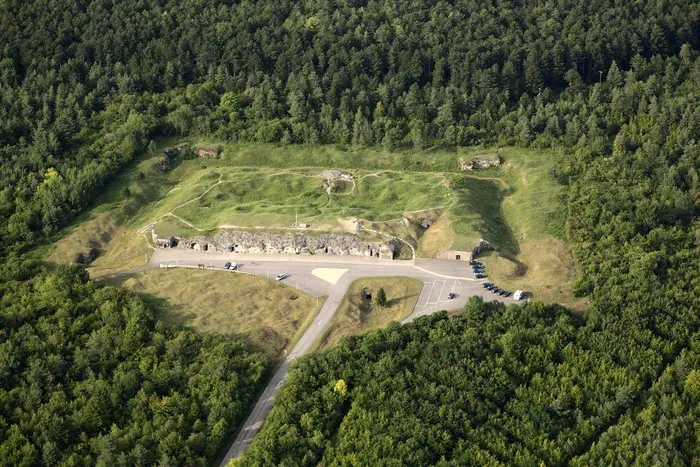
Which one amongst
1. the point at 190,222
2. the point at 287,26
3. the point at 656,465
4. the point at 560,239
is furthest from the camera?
the point at 287,26

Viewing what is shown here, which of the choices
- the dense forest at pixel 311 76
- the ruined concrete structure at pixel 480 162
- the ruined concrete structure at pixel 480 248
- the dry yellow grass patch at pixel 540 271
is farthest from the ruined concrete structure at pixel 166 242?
the ruined concrete structure at pixel 480 162

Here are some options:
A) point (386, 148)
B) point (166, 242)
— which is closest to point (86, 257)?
point (166, 242)

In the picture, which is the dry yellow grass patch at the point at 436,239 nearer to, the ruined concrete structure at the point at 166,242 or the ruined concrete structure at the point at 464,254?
the ruined concrete structure at the point at 464,254

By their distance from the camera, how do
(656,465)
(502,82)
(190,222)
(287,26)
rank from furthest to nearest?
(287,26) → (502,82) → (190,222) → (656,465)

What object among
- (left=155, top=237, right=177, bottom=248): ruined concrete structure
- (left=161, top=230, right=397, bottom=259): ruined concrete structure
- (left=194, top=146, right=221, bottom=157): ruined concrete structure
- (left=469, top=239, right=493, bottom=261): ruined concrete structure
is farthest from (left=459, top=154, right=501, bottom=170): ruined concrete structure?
(left=155, top=237, right=177, bottom=248): ruined concrete structure

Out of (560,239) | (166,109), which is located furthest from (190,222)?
(560,239)

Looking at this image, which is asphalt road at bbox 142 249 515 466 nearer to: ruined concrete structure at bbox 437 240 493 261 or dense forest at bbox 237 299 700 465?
ruined concrete structure at bbox 437 240 493 261

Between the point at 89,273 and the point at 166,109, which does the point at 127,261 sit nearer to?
the point at 89,273

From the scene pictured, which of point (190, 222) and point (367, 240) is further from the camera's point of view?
point (190, 222)

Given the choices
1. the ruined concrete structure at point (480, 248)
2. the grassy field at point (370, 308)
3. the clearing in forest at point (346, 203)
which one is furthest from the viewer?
A: the clearing in forest at point (346, 203)
